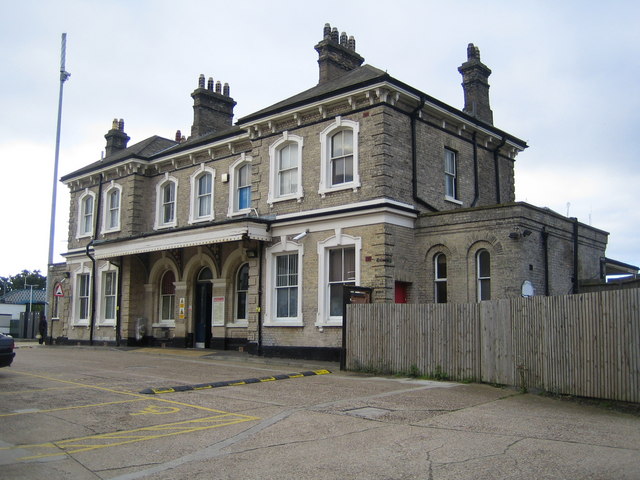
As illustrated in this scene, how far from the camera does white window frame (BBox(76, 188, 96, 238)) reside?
94.4 feet

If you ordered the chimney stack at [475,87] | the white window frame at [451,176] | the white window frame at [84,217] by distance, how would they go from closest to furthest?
the white window frame at [451,176] < the chimney stack at [475,87] < the white window frame at [84,217]

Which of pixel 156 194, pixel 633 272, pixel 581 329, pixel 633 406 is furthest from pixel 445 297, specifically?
pixel 156 194

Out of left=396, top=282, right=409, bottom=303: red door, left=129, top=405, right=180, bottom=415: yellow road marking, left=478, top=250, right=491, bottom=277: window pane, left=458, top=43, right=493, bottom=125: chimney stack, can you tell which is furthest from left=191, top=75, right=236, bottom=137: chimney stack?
left=129, top=405, right=180, bottom=415: yellow road marking

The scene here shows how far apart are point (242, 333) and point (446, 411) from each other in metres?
13.2

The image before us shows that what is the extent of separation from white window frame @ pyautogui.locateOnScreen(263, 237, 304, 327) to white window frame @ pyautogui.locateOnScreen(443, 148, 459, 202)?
5071mm

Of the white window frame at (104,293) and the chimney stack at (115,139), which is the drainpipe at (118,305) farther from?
the chimney stack at (115,139)

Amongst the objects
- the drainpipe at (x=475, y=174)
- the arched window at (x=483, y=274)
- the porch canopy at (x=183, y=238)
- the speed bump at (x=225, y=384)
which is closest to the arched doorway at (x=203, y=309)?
the porch canopy at (x=183, y=238)

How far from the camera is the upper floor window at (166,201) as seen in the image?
2569cm

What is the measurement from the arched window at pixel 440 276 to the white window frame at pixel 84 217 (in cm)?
1694

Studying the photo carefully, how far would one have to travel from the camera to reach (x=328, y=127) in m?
19.2

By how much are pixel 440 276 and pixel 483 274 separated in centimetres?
133

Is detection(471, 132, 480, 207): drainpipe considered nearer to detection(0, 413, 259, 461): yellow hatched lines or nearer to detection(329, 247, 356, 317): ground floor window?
detection(329, 247, 356, 317): ground floor window

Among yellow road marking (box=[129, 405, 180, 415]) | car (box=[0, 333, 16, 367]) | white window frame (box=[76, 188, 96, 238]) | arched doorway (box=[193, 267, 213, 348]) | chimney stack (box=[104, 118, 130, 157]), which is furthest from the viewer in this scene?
chimney stack (box=[104, 118, 130, 157])

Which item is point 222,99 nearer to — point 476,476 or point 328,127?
point 328,127
